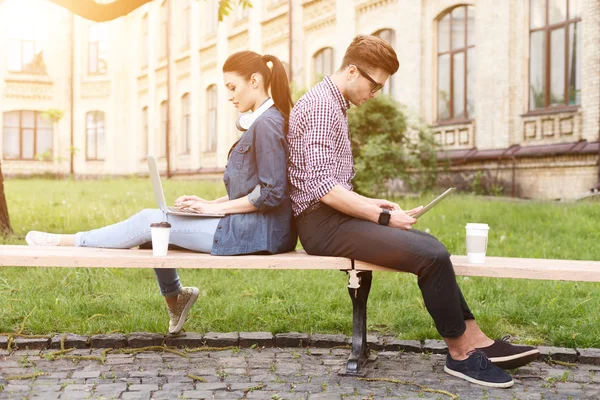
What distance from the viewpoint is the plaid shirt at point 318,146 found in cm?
414

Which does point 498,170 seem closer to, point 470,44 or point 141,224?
point 470,44

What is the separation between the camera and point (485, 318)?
5355 millimetres

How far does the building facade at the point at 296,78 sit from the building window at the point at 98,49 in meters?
0.07

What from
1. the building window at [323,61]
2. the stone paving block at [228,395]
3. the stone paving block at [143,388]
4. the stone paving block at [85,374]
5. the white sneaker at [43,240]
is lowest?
the stone paving block at [228,395]

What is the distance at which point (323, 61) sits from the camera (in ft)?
72.0

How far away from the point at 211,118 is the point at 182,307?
24.3m

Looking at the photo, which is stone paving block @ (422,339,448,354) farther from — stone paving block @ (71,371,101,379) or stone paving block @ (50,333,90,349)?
stone paving block @ (50,333,90,349)

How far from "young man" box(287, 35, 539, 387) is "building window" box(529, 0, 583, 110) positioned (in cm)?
1142

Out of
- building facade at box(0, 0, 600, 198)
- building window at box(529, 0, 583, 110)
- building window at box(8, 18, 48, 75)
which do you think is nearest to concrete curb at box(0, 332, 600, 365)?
building facade at box(0, 0, 600, 198)

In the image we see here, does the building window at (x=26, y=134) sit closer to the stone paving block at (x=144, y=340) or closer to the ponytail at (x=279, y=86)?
the stone paving block at (x=144, y=340)

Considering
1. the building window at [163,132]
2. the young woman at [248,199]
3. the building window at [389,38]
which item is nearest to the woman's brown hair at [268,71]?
the young woman at [248,199]

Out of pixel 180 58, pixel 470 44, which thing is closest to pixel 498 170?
pixel 470 44

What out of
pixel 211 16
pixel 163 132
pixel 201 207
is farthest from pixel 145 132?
pixel 201 207

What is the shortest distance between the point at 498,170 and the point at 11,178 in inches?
1009
